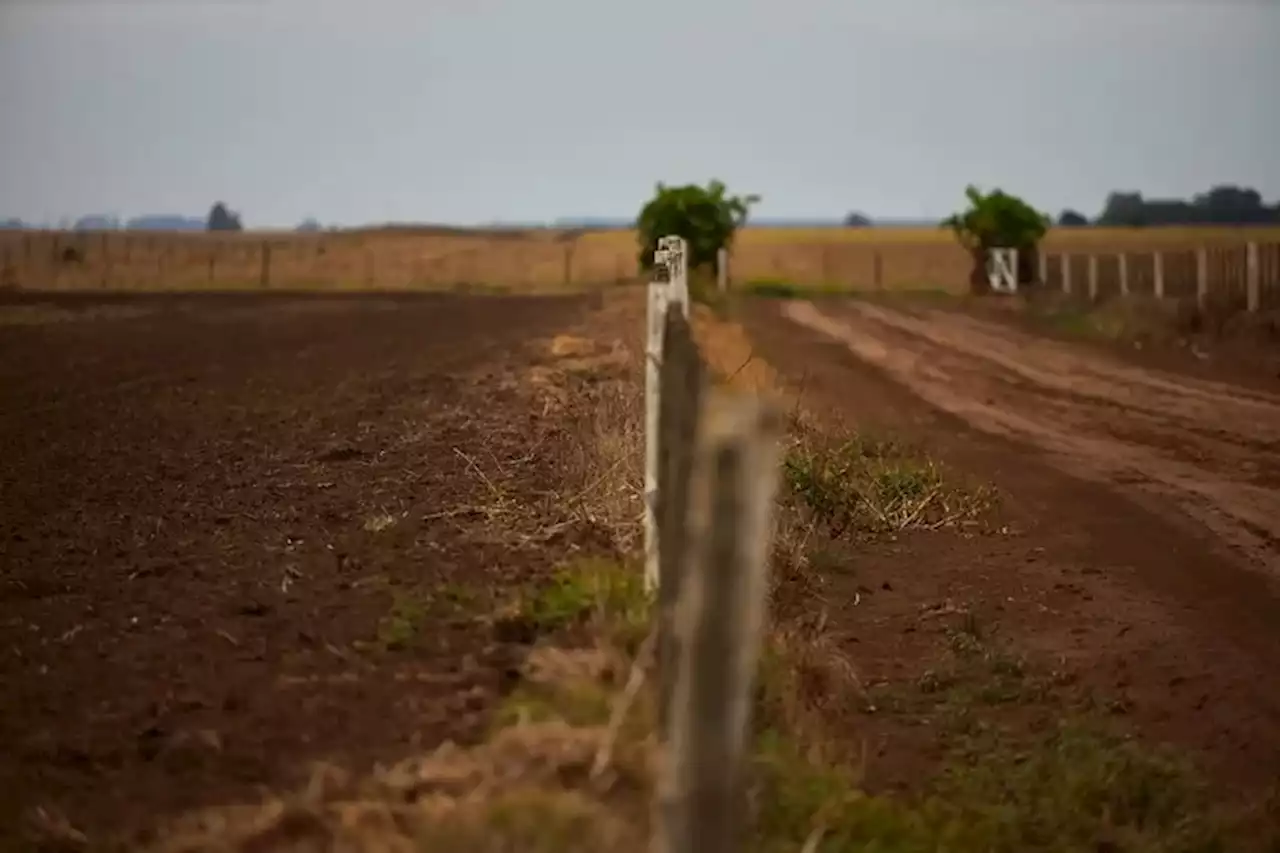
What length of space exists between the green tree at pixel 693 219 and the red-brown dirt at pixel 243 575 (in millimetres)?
21529

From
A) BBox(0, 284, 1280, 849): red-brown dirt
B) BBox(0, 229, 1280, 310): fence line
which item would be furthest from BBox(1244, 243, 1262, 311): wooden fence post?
BBox(0, 284, 1280, 849): red-brown dirt

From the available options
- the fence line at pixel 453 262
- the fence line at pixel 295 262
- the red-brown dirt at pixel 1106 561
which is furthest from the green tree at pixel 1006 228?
the red-brown dirt at pixel 1106 561

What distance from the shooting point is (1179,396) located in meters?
16.7

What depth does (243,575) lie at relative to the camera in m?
8.00

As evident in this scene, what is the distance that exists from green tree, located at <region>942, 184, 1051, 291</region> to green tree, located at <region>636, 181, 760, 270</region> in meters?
5.90

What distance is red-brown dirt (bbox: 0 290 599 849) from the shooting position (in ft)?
18.1

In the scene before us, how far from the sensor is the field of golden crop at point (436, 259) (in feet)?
138

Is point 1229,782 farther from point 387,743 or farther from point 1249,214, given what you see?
point 1249,214

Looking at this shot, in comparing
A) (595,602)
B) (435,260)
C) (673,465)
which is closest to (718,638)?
(673,465)

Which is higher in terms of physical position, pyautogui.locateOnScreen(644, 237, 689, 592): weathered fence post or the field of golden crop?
the field of golden crop

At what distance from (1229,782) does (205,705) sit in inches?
141

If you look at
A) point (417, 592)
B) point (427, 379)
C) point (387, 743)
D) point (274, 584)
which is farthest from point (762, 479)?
point (427, 379)

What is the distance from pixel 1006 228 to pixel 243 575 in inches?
1351

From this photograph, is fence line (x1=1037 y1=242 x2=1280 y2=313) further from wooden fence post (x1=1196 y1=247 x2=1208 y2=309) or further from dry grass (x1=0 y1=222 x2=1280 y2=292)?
dry grass (x1=0 y1=222 x2=1280 y2=292)
